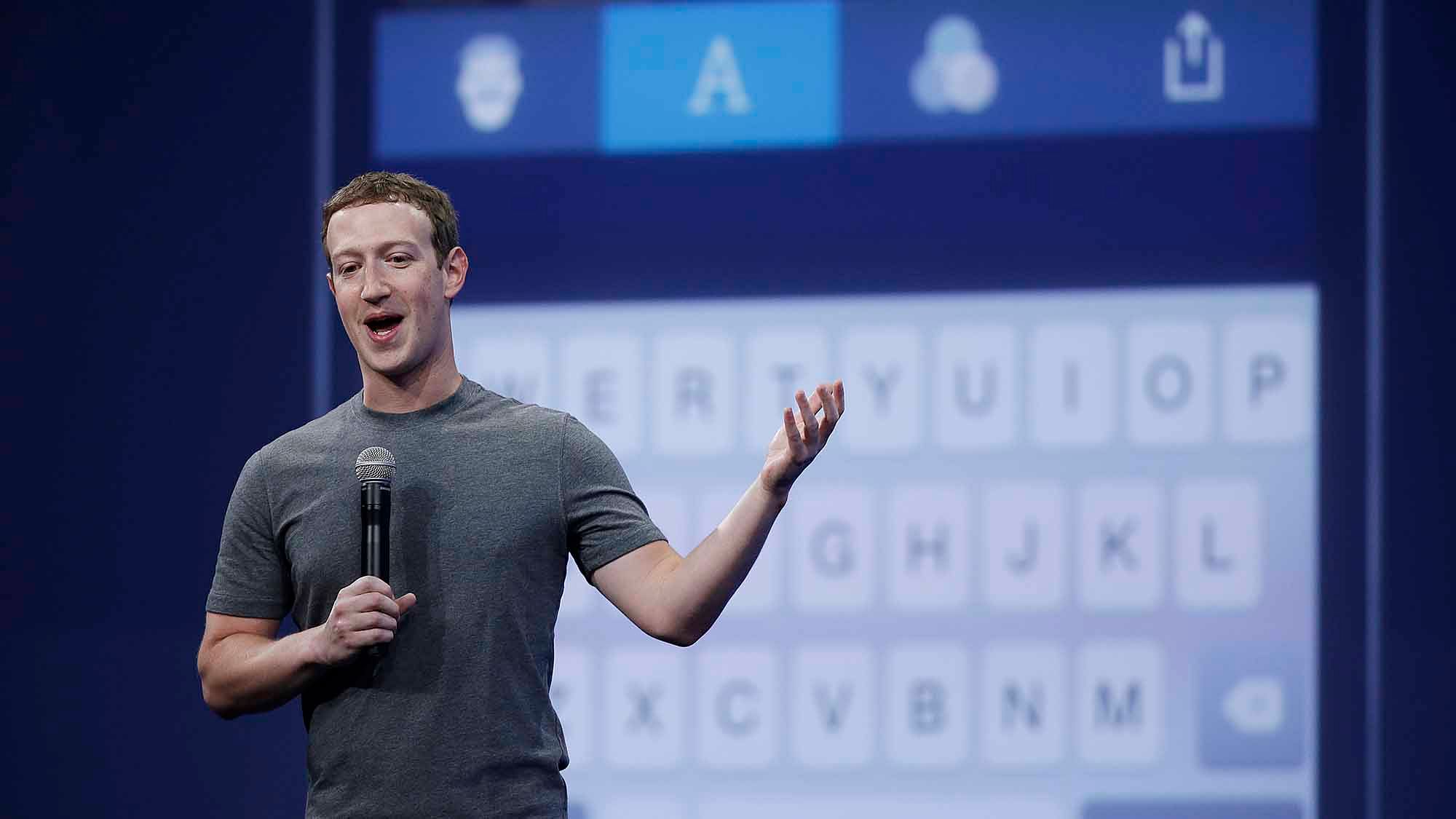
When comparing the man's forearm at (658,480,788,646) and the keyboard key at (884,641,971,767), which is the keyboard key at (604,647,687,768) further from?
the man's forearm at (658,480,788,646)

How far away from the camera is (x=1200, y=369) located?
262 centimetres

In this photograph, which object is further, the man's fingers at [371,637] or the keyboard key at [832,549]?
the keyboard key at [832,549]

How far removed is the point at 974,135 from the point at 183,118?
1.64 m

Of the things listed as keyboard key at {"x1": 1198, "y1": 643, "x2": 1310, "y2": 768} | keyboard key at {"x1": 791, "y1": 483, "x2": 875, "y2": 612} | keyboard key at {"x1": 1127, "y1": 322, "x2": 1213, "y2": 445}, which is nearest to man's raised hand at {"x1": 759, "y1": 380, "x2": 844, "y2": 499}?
keyboard key at {"x1": 791, "y1": 483, "x2": 875, "y2": 612}

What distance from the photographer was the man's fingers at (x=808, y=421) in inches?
52.9

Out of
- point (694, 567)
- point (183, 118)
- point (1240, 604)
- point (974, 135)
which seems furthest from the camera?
point (183, 118)

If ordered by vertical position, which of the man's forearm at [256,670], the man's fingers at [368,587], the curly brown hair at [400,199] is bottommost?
the man's forearm at [256,670]

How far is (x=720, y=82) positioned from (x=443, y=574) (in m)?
1.62

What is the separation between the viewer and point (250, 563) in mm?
1462

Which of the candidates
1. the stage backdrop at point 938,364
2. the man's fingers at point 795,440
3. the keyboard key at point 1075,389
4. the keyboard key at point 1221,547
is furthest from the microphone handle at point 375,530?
the keyboard key at point 1221,547

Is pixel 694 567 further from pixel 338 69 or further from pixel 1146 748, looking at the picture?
pixel 338 69

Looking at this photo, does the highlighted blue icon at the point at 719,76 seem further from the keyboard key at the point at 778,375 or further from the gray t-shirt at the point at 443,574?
the gray t-shirt at the point at 443,574

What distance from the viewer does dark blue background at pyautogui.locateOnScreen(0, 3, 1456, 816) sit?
2873 mm

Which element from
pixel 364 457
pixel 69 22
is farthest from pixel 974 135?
pixel 69 22
